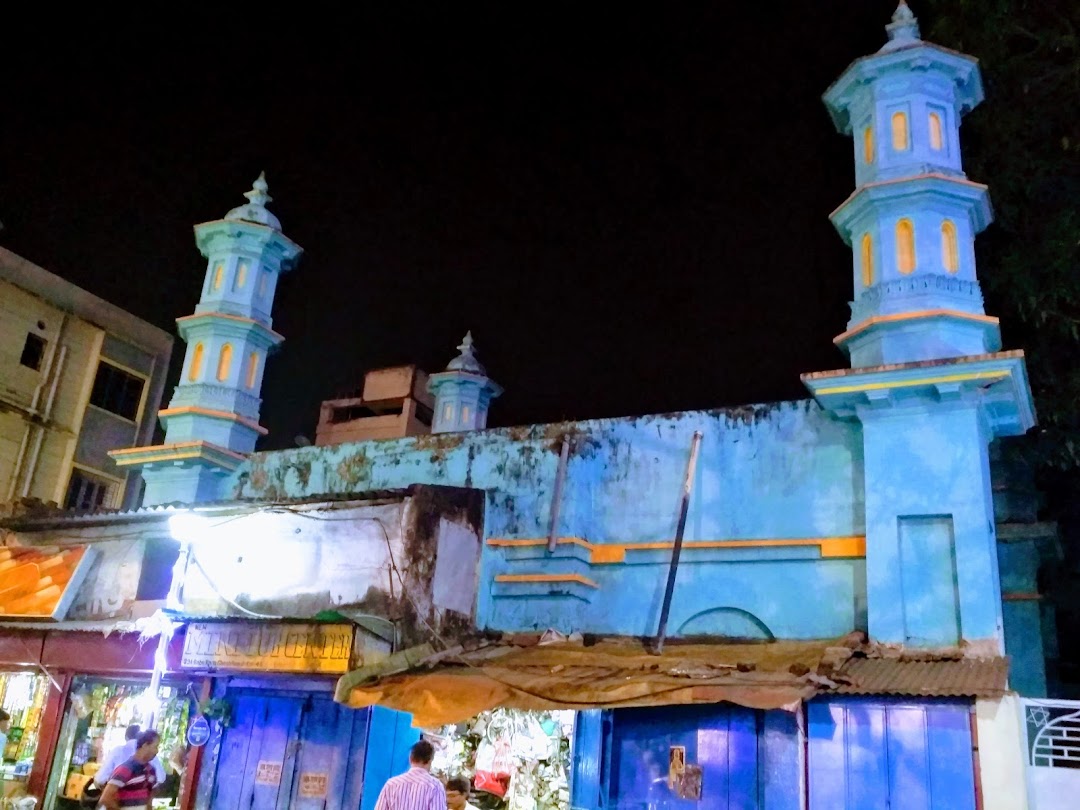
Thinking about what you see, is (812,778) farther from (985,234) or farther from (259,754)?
(985,234)

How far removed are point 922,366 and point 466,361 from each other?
10439 mm

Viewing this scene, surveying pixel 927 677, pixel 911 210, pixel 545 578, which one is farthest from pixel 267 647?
pixel 911 210

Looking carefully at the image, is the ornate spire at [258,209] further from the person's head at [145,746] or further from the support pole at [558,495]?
the person's head at [145,746]

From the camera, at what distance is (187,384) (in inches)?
698

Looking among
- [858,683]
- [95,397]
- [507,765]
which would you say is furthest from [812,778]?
[95,397]

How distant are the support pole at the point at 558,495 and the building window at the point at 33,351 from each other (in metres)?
16.9

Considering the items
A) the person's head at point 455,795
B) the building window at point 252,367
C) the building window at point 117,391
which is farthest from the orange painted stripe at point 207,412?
the building window at point 117,391

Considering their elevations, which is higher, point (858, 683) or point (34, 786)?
point (858, 683)

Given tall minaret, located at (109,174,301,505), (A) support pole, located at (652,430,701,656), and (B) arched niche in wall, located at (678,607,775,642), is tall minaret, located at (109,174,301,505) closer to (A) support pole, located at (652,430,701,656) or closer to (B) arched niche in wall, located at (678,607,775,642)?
(A) support pole, located at (652,430,701,656)

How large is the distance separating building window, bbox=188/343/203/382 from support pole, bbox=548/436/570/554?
781 centimetres

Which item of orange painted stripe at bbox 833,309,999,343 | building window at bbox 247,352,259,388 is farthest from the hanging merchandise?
building window at bbox 247,352,259,388

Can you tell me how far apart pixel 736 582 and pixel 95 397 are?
20265 millimetres

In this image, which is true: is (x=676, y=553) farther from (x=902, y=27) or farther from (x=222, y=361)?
(x=222, y=361)

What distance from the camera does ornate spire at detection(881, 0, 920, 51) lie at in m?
14.0
